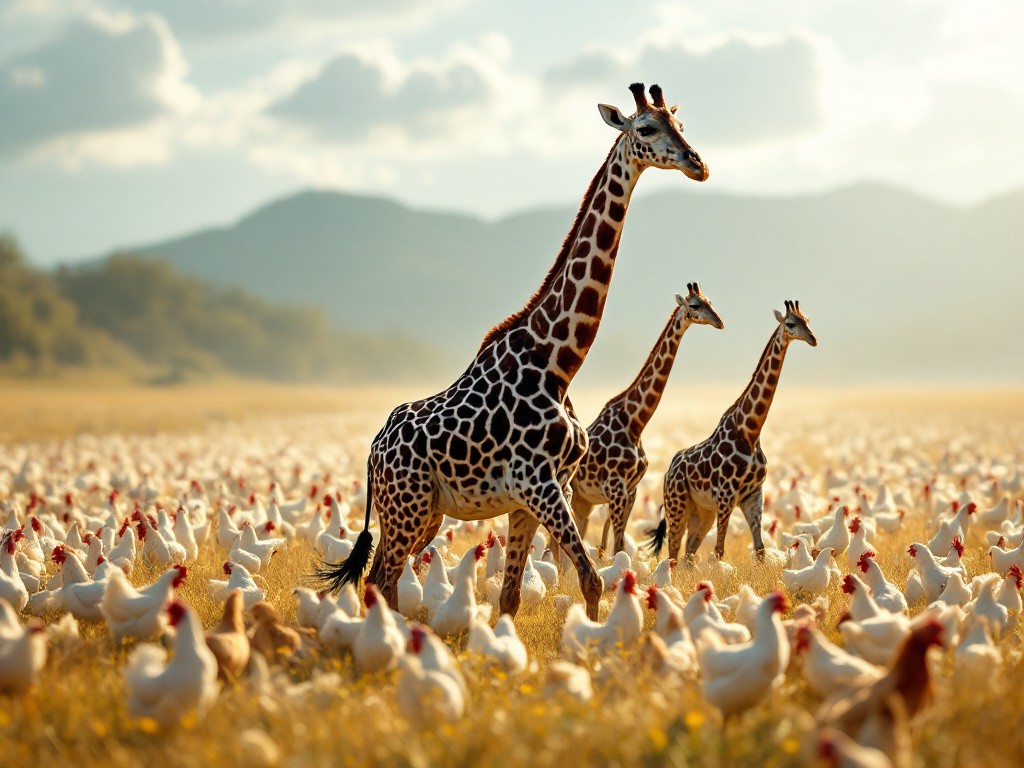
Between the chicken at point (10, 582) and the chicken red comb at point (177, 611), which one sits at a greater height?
the chicken red comb at point (177, 611)

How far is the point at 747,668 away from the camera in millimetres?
5477

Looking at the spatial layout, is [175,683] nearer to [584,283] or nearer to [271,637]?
[271,637]

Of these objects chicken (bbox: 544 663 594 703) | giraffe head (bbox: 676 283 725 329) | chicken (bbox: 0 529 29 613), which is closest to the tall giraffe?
giraffe head (bbox: 676 283 725 329)

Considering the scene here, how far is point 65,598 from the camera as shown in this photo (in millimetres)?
8414

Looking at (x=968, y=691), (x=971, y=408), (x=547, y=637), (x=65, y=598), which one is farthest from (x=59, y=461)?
(x=971, y=408)

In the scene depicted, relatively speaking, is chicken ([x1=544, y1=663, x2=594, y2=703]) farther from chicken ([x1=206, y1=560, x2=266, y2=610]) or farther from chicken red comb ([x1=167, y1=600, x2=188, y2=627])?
chicken ([x1=206, y1=560, x2=266, y2=610])

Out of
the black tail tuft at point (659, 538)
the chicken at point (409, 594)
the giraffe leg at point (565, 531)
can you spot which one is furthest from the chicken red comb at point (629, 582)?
the black tail tuft at point (659, 538)

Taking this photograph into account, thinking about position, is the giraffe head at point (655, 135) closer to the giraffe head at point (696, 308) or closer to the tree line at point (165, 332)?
the giraffe head at point (696, 308)

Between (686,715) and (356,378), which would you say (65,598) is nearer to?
(686,715)

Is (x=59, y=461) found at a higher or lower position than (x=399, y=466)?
lower

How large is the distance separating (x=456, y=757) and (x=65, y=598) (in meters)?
Result: 4.87

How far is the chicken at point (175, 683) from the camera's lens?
550 centimetres

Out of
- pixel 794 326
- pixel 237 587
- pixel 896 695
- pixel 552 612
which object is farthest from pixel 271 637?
pixel 794 326

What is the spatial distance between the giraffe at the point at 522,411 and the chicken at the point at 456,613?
50 cm
